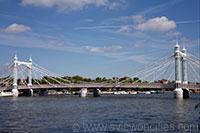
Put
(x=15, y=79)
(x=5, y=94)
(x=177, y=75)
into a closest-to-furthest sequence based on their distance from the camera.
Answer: (x=177, y=75), (x=5, y=94), (x=15, y=79)

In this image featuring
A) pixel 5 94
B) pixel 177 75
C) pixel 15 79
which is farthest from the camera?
pixel 15 79

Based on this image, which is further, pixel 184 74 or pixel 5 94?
pixel 5 94

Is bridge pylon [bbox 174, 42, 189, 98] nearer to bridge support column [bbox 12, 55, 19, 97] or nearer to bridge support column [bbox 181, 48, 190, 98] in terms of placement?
bridge support column [bbox 181, 48, 190, 98]

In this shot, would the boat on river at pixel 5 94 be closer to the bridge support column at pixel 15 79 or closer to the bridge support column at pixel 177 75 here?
the bridge support column at pixel 15 79

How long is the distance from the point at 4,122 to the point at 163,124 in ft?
49.2

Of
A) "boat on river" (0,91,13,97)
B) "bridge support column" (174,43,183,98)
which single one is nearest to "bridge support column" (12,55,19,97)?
"boat on river" (0,91,13,97)

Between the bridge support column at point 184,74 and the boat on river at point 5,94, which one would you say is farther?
the boat on river at point 5,94

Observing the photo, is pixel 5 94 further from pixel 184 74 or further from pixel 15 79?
pixel 184 74

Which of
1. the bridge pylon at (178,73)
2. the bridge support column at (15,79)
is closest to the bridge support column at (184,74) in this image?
the bridge pylon at (178,73)

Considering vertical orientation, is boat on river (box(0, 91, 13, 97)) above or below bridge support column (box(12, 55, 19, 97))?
below

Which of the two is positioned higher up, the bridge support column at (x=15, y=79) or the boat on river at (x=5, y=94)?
the bridge support column at (x=15, y=79)

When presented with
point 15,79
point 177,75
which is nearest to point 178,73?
point 177,75

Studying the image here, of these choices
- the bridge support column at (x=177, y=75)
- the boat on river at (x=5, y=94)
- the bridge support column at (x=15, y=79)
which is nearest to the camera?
the bridge support column at (x=177, y=75)

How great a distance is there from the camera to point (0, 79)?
163750 millimetres
